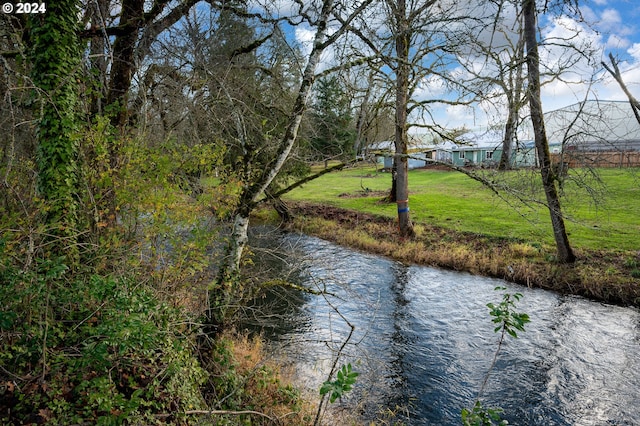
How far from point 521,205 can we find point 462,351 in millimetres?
4138

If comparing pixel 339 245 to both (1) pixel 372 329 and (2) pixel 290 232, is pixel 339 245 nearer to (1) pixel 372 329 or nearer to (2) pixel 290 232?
(2) pixel 290 232

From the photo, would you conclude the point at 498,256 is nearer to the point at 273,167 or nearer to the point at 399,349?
the point at 399,349

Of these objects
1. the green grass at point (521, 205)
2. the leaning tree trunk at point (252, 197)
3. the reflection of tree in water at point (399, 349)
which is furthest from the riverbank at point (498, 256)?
the leaning tree trunk at point (252, 197)

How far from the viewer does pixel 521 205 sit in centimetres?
1034

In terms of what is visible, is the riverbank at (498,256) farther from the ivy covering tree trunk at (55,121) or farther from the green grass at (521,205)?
the ivy covering tree trunk at (55,121)

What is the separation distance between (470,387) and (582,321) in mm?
4527

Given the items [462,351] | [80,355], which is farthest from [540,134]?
[80,355]

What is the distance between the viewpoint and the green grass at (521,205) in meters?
11.0

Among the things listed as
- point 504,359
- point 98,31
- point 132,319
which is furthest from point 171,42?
point 504,359

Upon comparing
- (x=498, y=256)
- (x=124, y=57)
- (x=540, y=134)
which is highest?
(x=124, y=57)

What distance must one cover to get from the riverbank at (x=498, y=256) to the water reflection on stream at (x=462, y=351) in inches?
23.5

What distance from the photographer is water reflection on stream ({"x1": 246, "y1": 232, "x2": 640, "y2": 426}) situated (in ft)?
23.1

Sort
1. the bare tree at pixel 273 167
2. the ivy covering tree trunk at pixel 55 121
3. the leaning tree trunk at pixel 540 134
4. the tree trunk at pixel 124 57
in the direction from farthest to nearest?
the leaning tree trunk at pixel 540 134
the tree trunk at pixel 124 57
the bare tree at pixel 273 167
the ivy covering tree trunk at pixel 55 121

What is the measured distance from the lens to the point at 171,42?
27.9 feet
